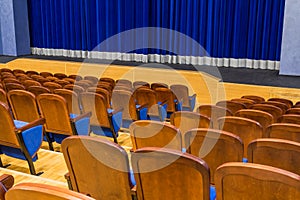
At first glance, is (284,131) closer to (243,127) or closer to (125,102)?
(243,127)

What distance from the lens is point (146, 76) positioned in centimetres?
700

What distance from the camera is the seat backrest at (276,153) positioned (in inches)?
65.9

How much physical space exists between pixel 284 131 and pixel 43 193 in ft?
5.96

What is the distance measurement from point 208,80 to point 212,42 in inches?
86.5

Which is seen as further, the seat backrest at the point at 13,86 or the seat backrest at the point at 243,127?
the seat backrest at the point at 13,86

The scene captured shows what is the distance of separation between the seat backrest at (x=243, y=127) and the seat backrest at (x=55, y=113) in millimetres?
1364

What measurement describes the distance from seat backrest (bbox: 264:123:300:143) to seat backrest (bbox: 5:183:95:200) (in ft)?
5.53

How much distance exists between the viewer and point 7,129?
250 cm

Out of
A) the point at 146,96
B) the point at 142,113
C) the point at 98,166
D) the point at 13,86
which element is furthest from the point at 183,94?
the point at 98,166

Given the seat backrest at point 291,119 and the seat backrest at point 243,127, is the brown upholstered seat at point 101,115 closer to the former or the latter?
the seat backrest at point 243,127

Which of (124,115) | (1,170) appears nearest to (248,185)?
(1,170)

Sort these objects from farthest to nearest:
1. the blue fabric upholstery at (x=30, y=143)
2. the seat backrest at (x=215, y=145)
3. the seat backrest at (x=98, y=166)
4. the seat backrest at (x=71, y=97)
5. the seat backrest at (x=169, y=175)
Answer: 1. the seat backrest at (x=71, y=97)
2. the blue fabric upholstery at (x=30, y=143)
3. the seat backrest at (x=215, y=145)
4. the seat backrest at (x=98, y=166)
5. the seat backrest at (x=169, y=175)

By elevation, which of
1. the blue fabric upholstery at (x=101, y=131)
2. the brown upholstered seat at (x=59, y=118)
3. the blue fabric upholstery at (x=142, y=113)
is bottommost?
the blue fabric upholstery at (x=101, y=131)

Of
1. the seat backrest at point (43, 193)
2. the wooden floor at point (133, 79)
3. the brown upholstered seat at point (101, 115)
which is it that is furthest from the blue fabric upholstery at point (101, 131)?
the seat backrest at point (43, 193)
